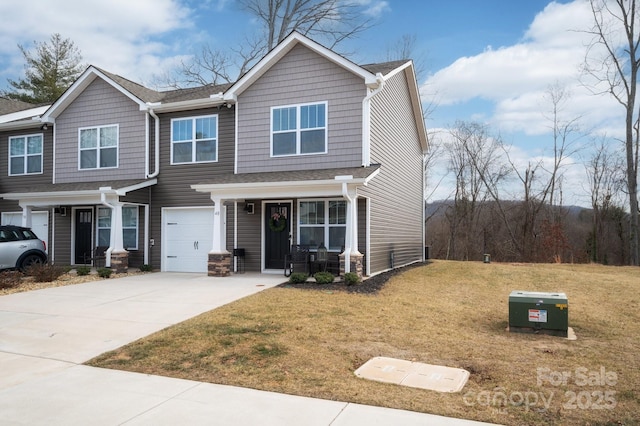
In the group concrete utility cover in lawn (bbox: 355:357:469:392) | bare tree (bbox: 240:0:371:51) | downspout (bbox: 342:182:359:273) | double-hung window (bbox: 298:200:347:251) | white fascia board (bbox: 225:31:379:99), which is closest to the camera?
concrete utility cover in lawn (bbox: 355:357:469:392)

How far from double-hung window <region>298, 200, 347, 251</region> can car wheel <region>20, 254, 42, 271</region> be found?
8.01m

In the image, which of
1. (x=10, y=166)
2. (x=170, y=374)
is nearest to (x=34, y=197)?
(x=10, y=166)

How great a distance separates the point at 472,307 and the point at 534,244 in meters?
19.0

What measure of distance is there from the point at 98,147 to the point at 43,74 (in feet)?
74.2

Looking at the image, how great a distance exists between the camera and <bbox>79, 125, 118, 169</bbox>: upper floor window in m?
16.3

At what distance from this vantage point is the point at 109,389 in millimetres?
4762

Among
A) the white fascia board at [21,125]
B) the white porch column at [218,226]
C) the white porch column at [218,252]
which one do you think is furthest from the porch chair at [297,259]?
the white fascia board at [21,125]

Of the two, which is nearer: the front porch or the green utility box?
the green utility box

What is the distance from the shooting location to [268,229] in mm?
14242

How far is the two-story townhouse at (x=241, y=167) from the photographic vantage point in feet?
42.2

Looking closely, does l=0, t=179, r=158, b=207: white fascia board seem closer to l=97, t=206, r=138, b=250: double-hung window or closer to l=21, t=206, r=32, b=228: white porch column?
l=21, t=206, r=32, b=228: white porch column

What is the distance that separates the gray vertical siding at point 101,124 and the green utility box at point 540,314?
12.7 metres

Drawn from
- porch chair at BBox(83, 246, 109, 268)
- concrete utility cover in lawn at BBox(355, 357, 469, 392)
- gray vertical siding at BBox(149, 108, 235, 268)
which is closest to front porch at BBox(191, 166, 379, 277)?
gray vertical siding at BBox(149, 108, 235, 268)

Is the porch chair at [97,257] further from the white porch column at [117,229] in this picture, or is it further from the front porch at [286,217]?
the front porch at [286,217]
